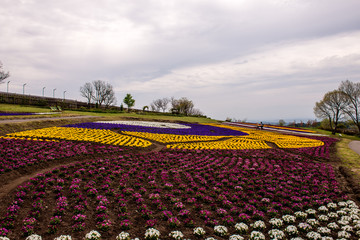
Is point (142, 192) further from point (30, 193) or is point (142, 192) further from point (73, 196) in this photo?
point (30, 193)

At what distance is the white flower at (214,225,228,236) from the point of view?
289 inches

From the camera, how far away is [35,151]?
15.0 m

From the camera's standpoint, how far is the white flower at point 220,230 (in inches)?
289

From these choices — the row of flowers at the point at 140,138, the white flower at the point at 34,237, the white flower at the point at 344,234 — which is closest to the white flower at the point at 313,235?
the white flower at the point at 344,234

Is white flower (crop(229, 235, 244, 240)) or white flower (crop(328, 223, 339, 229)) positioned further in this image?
white flower (crop(328, 223, 339, 229))

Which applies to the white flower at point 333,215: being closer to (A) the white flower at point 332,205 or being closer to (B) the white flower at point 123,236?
(A) the white flower at point 332,205

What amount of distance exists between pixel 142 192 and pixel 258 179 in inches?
295

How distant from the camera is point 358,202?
1043 centimetres

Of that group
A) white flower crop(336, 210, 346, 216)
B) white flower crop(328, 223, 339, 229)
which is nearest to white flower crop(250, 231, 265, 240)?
white flower crop(328, 223, 339, 229)

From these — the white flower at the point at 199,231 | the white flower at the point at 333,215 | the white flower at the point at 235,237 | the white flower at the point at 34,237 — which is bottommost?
the white flower at the point at 199,231

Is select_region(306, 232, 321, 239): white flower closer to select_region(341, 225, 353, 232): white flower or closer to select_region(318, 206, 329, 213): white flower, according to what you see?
select_region(341, 225, 353, 232): white flower

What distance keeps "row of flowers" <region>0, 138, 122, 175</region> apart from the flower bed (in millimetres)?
2114

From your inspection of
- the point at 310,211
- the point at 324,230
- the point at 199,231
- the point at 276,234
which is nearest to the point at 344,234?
the point at 324,230

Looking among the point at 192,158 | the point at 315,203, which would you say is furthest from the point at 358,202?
the point at 192,158
